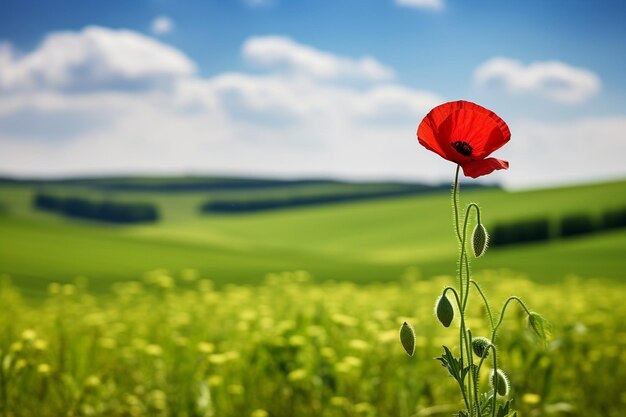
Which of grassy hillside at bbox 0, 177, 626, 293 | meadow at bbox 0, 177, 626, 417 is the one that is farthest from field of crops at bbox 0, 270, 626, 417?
grassy hillside at bbox 0, 177, 626, 293

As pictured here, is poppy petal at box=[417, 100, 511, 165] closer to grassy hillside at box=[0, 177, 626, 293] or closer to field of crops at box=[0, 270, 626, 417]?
field of crops at box=[0, 270, 626, 417]

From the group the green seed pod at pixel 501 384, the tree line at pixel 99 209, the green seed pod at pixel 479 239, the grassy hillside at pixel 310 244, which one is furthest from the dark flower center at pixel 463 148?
the tree line at pixel 99 209

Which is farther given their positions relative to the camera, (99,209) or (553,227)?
(99,209)

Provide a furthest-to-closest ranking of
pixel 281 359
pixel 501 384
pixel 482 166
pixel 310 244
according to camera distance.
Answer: pixel 310 244 → pixel 281 359 → pixel 501 384 → pixel 482 166

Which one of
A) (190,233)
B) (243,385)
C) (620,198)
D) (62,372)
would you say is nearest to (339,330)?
(243,385)

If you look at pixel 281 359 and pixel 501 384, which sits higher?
pixel 501 384

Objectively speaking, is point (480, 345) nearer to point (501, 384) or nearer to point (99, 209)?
point (501, 384)

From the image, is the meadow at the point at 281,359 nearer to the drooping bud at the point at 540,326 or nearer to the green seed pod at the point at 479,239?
the drooping bud at the point at 540,326

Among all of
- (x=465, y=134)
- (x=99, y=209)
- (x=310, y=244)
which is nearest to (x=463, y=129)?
(x=465, y=134)
